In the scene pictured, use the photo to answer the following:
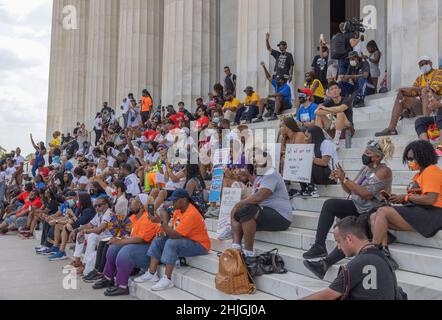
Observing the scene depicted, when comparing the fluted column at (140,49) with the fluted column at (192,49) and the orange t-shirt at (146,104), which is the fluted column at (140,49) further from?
the fluted column at (192,49)

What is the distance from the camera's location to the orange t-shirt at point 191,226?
20.9 feet

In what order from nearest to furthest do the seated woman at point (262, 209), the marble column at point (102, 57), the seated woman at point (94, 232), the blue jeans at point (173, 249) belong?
the seated woman at point (262, 209)
the blue jeans at point (173, 249)
the seated woman at point (94, 232)
the marble column at point (102, 57)

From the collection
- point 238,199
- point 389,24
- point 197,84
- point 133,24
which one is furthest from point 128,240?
point 133,24

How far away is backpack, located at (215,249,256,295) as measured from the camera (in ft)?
16.5

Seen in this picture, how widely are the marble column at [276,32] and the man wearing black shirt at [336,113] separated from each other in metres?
4.54

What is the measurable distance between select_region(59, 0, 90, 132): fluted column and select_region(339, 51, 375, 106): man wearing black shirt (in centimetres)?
2001

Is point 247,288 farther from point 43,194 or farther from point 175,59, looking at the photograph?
point 175,59

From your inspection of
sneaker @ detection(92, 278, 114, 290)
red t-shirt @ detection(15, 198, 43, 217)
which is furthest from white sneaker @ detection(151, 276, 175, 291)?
red t-shirt @ detection(15, 198, 43, 217)

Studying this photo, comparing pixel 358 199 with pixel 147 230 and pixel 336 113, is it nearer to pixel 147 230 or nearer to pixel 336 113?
pixel 336 113

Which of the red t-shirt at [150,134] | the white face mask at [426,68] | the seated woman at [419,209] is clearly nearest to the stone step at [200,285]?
the seated woman at [419,209]

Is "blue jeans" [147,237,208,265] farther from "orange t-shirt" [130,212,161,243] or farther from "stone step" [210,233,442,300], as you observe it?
"stone step" [210,233,442,300]

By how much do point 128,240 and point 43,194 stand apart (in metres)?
7.57

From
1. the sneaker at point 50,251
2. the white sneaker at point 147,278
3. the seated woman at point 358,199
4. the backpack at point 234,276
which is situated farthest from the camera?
the sneaker at point 50,251

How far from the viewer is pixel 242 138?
8.73 meters
